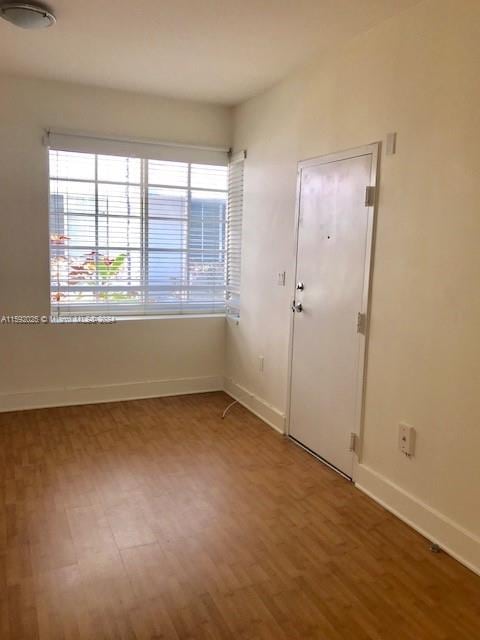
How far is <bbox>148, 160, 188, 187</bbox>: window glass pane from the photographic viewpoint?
4590mm

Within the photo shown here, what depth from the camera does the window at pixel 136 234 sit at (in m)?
4.34

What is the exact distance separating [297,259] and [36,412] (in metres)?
2.48

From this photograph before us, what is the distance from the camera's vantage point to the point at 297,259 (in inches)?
145

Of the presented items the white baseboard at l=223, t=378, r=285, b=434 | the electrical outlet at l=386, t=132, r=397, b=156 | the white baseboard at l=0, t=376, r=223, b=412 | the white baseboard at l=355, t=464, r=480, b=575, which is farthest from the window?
the white baseboard at l=355, t=464, r=480, b=575

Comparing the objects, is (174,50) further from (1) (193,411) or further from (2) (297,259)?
(1) (193,411)

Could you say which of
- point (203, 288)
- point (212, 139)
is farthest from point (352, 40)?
point (203, 288)

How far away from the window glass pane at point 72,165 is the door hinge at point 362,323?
2.62 meters

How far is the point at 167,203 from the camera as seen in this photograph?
184 inches

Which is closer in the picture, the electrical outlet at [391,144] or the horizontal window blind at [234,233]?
the electrical outlet at [391,144]

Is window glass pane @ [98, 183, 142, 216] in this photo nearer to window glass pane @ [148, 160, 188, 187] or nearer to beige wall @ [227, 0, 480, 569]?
window glass pane @ [148, 160, 188, 187]

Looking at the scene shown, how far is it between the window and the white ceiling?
27.7 inches

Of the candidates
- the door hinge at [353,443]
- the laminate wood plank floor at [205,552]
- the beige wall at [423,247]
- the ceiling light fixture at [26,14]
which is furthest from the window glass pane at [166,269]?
the door hinge at [353,443]

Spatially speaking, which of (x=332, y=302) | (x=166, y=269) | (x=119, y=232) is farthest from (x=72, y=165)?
(x=332, y=302)

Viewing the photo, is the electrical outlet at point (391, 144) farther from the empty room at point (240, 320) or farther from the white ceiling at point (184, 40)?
the white ceiling at point (184, 40)
